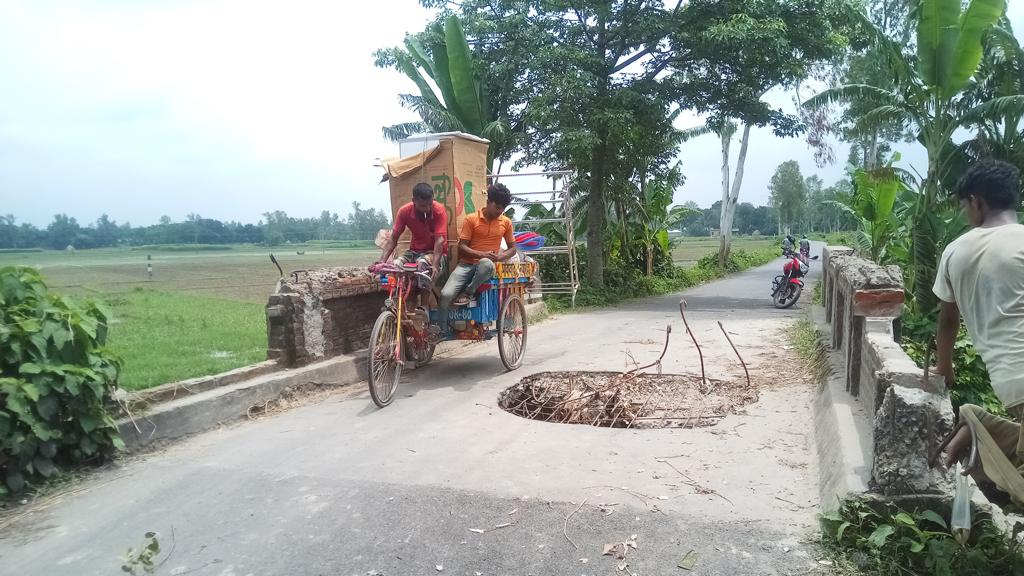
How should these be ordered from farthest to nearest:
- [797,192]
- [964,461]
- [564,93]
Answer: [797,192] → [564,93] → [964,461]

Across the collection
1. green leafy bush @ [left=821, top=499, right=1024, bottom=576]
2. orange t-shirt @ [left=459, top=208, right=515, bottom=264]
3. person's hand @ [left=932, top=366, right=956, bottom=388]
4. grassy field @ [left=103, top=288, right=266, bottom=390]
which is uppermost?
orange t-shirt @ [left=459, top=208, right=515, bottom=264]

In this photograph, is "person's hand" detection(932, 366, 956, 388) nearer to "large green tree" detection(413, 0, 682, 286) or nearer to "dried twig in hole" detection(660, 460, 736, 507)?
"dried twig in hole" detection(660, 460, 736, 507)

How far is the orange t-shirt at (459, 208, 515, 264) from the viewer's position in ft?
21.9

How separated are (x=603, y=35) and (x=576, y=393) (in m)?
10.6

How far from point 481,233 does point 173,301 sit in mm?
9047

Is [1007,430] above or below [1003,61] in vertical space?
below

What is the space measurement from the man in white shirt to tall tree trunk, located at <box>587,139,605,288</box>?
480 inches

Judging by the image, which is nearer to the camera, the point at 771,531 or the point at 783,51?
the point at 771,531

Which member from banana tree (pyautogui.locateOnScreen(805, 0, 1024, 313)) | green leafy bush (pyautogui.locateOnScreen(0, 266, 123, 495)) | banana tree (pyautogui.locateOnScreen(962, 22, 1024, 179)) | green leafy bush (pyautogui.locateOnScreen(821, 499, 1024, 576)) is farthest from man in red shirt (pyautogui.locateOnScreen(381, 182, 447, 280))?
banana tree (pyautogui.locateOnScreen(962, 22, 1024, 179))

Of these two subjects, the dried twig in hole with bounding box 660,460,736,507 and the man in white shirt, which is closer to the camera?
the man in white shirt

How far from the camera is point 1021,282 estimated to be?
2547 mm

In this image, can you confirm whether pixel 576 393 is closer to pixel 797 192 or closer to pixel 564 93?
pixel 564 93

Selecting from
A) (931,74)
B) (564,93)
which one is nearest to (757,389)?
(931,74)

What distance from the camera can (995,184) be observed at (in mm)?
2746
